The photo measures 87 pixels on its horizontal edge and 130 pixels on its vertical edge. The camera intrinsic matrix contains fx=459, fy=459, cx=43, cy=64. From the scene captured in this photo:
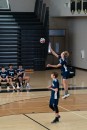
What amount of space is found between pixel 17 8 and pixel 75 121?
22.1m

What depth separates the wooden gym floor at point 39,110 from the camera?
1426 centimetres

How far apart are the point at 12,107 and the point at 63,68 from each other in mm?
3512

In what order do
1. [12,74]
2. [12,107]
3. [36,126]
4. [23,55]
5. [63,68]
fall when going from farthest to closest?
[23,55] < [12,74] < [63,68] < [12,107] < [36,126]

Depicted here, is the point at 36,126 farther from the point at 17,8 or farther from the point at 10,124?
the point at 17,8

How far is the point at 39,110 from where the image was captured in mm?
17125

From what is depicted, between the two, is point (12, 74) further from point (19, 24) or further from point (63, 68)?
point (19, 24)

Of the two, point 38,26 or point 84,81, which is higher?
point 38,26

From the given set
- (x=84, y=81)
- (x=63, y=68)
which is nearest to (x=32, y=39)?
(x=84, y=81)

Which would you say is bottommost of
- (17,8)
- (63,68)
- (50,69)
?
(50,69)

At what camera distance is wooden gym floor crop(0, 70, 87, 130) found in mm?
14258

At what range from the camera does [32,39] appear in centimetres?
3431

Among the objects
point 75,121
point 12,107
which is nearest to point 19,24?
point 12,107

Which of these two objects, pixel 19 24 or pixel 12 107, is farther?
pixel 19 24

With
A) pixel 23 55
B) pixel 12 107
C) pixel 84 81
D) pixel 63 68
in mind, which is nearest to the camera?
pixel 12 107
